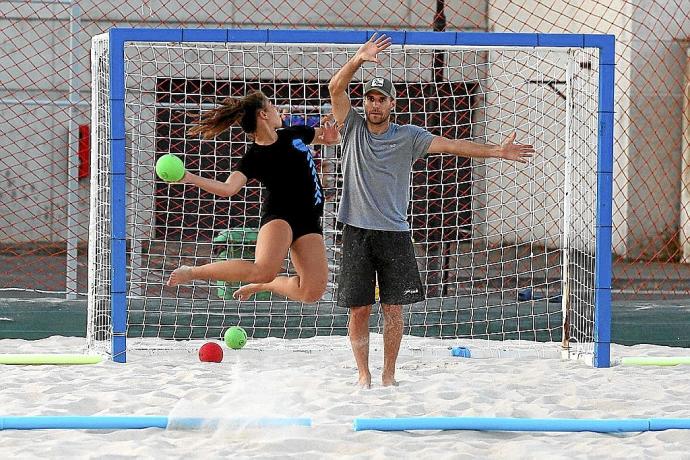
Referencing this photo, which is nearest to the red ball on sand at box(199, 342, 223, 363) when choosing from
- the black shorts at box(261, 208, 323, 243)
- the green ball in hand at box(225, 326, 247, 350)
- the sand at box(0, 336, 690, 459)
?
the sand at box(0, 336, 690, 459)

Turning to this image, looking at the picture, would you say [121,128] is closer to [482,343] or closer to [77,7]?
[482,343]

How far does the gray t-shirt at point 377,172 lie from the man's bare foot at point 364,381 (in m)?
0.83

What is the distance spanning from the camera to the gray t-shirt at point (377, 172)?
18.9 ft

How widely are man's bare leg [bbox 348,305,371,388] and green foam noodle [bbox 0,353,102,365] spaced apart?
5.98ft

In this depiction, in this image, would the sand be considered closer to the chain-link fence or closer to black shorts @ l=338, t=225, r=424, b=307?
black shorts @ l=338, t=225, r=424, b=307

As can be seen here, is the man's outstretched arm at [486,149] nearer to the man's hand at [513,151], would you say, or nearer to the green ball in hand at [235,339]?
the man's hand at [513,151]

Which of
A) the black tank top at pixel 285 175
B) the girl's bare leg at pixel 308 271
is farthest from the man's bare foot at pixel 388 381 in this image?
the black tank top at pixel 285 175

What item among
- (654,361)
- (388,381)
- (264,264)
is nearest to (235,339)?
(264,264)

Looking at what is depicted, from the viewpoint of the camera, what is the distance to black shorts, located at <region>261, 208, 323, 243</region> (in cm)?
588

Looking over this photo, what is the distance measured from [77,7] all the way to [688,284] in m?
8.26

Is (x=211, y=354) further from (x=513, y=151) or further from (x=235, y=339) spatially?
(x=513, y=151)

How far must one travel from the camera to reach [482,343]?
7758 millimetres

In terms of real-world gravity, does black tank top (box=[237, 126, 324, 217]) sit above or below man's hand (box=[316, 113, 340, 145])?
below

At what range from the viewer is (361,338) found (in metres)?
5.78
